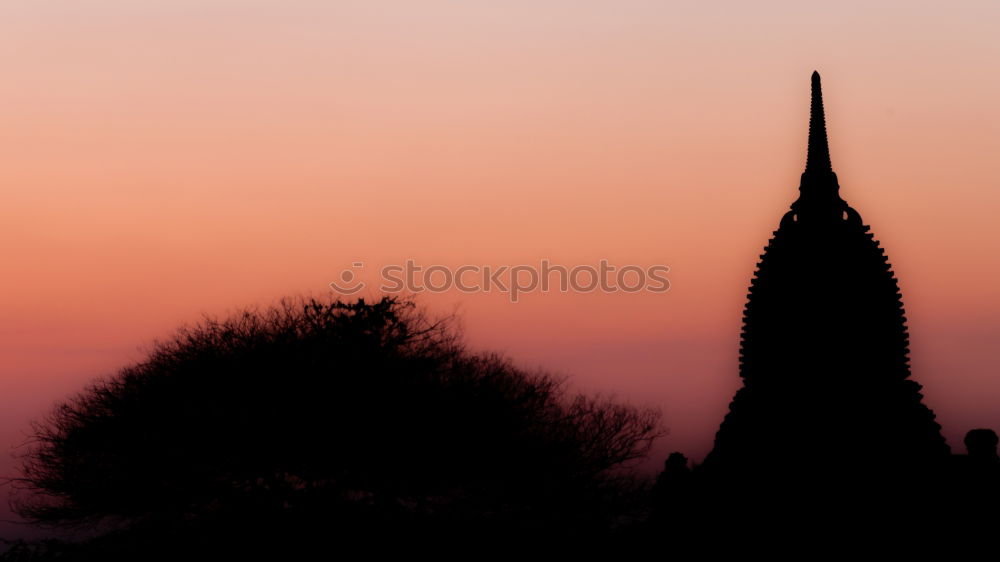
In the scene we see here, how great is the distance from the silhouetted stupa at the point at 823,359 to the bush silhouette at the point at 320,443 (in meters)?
12.4

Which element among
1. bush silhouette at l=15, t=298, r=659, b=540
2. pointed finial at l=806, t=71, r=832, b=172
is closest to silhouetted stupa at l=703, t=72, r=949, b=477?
pointed finial at l=806, t=71, r=832, b=172

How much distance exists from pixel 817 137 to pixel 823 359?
544 centimetres

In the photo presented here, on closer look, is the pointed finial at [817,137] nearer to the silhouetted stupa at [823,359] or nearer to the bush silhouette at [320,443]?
the silhouetted stupa at [823,359]

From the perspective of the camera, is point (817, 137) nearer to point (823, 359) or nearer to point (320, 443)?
point (823, 359)

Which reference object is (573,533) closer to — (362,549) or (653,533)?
(362,549)

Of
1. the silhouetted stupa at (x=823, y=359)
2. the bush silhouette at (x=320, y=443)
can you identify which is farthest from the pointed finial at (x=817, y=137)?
the bush silhouette at (x=320, y=443)

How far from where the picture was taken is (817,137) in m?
36.1

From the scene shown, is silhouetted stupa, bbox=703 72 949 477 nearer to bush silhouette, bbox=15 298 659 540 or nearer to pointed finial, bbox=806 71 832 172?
pointed finial, bbox=806 71 832 172

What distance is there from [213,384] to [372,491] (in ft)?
20.4

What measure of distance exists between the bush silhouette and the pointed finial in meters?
15.4

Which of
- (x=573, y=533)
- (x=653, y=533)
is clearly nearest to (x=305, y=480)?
(x=573, y=533)

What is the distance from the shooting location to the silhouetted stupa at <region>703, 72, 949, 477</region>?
111ft

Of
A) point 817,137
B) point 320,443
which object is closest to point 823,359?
point 817,137

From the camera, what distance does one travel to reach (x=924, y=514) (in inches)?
1276
